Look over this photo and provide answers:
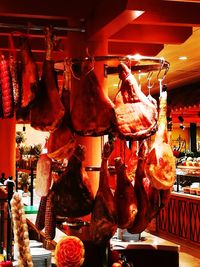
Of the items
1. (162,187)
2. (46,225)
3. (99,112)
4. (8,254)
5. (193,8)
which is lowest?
(8,254)

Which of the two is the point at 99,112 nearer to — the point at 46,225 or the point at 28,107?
the point at 28,107

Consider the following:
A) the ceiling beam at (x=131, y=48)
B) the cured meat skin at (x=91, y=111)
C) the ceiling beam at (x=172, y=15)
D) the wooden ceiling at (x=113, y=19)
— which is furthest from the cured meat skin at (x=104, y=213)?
the ceiling beam at (x=131, y=48)

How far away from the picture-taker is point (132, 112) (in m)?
2.29

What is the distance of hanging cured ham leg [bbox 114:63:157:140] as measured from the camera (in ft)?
7.41

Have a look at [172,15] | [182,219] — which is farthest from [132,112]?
[182,219]

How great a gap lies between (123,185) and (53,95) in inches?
23.0

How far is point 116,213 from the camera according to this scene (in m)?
2.37

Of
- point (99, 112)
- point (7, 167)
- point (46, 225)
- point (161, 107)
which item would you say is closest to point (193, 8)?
point (161, 107)

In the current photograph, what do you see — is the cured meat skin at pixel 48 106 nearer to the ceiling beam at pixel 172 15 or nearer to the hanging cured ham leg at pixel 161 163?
the hanging cured ham leg at pixel 161 163

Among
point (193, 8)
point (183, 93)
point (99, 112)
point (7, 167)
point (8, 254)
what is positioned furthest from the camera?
point (183, 93)

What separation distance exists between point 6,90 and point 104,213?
0.77 meters

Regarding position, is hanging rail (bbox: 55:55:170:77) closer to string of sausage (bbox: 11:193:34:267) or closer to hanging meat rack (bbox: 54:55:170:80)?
hanging meat rack (bbox: 54:55:170:80)

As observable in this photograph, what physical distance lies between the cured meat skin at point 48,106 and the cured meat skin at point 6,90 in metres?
0.11

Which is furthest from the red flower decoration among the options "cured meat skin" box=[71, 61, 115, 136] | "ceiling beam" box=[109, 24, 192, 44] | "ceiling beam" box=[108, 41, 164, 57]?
"ceiling beam" box=[108, 41, 164, 57]
